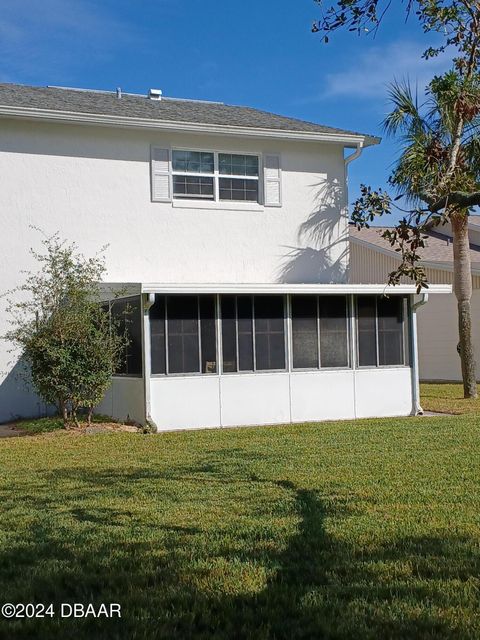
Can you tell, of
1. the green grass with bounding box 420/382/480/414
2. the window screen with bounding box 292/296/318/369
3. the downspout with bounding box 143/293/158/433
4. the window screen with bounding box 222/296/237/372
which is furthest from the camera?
the green grass with bounding box 420/382/480/414

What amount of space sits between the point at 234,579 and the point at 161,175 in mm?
12767

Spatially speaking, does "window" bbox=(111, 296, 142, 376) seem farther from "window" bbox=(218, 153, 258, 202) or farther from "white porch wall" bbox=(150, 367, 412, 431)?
"window" bbox=(218, 153, 258, 202)

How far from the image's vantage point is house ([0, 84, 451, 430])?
15023 mm

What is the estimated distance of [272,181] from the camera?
59.3 ft

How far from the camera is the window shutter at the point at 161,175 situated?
17125 millimetres

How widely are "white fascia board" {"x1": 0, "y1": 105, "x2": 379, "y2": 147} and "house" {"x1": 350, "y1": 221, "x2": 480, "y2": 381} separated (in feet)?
27.1

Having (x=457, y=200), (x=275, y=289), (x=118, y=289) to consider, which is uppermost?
(x=118, y=289)

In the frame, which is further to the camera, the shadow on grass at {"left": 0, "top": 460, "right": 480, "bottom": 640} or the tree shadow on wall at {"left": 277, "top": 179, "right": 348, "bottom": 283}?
the tree shadow on wall at {"left": 277, "top": 179, "right": 348, "bottom": 283}

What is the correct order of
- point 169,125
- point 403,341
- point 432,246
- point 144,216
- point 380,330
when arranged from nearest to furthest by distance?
1. point 380,330
2. point 403,341
3. point 169,125
4. point 144,216
5. point 432,246

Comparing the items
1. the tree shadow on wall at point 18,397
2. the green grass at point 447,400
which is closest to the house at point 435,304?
the green grass at point 447,400

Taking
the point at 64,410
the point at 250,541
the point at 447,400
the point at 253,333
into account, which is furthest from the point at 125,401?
the point at 250,541

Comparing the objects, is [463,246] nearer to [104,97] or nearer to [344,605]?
[104,97]

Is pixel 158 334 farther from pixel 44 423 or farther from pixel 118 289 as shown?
pixel 44 423

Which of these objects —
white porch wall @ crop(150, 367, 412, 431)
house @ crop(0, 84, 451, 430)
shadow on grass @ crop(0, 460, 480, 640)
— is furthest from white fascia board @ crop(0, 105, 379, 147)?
shadow on grass @ crop(0, 460, 480, 640)
